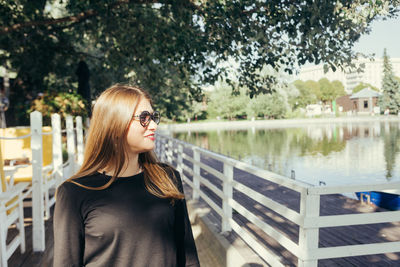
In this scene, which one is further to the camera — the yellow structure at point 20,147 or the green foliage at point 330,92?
the green foliage at point 330,92

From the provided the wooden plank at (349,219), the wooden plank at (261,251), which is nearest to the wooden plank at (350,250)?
the wooden plank at (349,219)

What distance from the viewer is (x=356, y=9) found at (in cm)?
632

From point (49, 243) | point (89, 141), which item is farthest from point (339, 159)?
point (89, 141)

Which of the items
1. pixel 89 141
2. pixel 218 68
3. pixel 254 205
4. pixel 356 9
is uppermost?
pixel 356 9

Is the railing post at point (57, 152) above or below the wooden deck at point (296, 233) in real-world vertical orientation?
above

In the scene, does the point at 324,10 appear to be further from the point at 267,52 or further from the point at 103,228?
the point at 103,228

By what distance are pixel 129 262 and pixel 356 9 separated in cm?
619

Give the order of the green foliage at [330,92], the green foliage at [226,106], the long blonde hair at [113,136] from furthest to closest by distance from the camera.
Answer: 1. the green foliage at [330,92]
2. the green foliage at [226,106]
3. the long blonde hair at [113,136]

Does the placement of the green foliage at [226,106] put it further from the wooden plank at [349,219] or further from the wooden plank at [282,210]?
the wooden plank at [349,219]

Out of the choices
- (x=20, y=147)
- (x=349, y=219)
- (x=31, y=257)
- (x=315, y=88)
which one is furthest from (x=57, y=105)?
(x=315, y=88)

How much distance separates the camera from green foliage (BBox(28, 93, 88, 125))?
392 inches

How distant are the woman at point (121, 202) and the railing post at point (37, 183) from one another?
3075mm

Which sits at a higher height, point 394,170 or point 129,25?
point 129,25

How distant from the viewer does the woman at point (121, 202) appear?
5.40 feet
